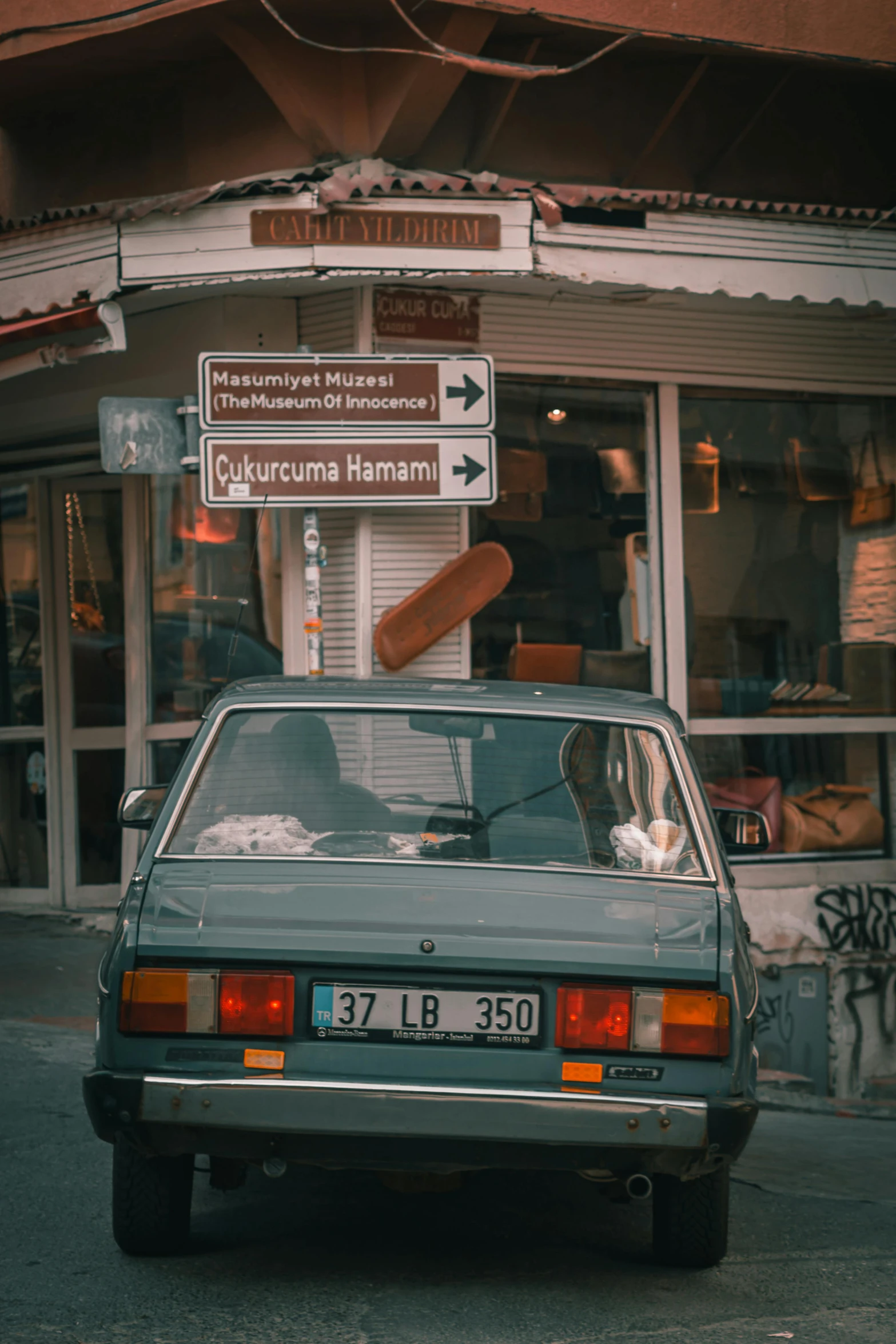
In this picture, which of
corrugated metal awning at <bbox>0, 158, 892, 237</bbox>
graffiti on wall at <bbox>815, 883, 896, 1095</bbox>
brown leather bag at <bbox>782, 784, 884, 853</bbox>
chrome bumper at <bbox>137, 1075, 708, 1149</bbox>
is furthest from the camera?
brown leather bag at <bbox>782, 784, 884, 853</bbox>

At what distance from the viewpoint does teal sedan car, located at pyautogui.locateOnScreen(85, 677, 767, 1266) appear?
3447mm

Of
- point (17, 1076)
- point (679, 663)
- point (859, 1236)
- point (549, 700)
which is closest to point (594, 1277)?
point (859, 1236)

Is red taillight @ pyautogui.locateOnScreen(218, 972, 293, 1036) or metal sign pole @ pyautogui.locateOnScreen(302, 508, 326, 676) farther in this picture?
metal sign pole @ pyautogui.locateOnScreen(302, 508, 326, 676)

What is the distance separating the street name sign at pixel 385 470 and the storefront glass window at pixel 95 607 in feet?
9.04

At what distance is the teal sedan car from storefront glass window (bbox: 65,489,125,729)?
591 cm

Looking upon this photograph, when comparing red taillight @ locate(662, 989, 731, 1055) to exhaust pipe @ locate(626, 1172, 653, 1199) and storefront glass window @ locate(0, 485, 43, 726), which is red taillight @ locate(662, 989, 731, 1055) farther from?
storefront glass window @ locate(0, 485, 43, 726)

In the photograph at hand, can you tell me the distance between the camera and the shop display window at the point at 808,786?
885 centimetres

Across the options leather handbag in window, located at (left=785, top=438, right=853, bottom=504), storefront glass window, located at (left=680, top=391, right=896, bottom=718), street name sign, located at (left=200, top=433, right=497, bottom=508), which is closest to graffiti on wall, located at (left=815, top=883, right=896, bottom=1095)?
storefront glass window, located at (left=680, top=391, right=896, bottom=718)

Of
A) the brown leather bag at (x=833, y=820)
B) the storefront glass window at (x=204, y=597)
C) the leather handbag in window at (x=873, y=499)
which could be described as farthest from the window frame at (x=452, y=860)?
the leather handbag in window at (x=873, y=499)

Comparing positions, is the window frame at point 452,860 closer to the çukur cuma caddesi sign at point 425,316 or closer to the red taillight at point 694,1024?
the red taillight at point 694,1024

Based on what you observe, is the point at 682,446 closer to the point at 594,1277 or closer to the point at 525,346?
the point at 525,346

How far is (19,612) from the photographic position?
10.2 m

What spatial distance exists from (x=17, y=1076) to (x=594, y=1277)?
10.1 feet

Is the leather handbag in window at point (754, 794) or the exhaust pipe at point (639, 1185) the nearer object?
the exhaust pipe at point (639, 1185)
